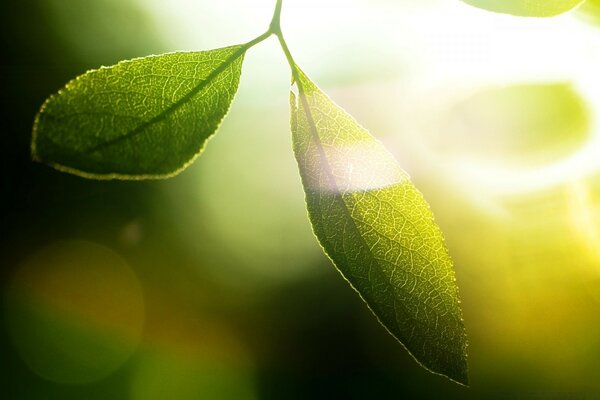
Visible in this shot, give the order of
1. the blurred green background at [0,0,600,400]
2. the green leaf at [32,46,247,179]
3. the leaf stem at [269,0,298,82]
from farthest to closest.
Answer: the blurred green background at [0,0,600,400], the leaf stem at [269,0,298,82], the green leaf at [32,46,247,179]

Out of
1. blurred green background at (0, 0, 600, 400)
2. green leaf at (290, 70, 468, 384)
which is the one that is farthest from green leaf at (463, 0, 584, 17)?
blurred green background at (0, 0, 600, 400)

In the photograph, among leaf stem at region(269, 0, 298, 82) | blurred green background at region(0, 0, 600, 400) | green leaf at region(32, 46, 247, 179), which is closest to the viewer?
green leaf at region(32, 46, 247, 179)

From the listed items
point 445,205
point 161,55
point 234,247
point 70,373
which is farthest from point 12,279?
point 161,55

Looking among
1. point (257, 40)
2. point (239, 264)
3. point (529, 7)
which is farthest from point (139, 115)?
point (239, 264)

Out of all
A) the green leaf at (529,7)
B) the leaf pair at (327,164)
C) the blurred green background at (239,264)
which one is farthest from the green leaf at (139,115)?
the blurred green background at (239,264)

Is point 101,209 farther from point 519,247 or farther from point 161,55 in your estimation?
point 161,55

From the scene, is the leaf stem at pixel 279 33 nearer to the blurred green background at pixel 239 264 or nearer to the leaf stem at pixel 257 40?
the leaf stem at pixel 257 40

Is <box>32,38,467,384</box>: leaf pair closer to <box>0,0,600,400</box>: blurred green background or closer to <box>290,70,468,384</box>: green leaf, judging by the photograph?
<box>290,70,468,384</box>: green leaf
